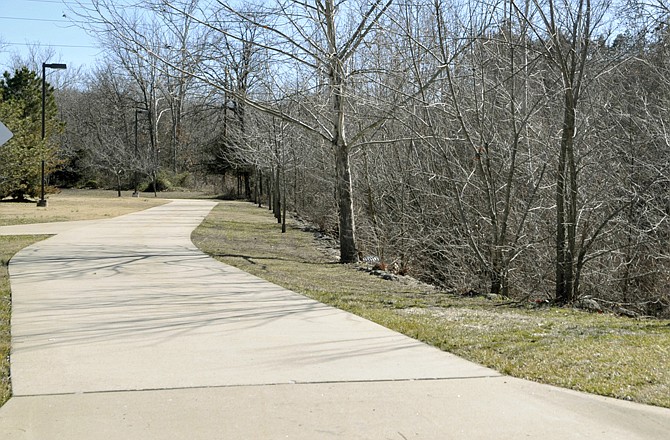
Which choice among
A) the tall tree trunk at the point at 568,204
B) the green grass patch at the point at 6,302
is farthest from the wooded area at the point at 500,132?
the green grass patch at the point at 6,302

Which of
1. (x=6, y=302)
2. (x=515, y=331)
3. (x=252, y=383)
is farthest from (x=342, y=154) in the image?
(x=252, y=383)

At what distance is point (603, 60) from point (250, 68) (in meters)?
9.09

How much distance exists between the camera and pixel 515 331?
27.9 feet

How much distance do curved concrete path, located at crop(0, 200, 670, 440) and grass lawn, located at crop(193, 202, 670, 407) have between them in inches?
13.1

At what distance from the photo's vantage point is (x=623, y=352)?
23.8 feet

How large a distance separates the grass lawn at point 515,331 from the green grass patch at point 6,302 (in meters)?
3.83

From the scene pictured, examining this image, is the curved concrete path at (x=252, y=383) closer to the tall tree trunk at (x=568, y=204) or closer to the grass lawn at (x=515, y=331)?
the grass lawn at (x=515, y=331)

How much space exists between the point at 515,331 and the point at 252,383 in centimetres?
370

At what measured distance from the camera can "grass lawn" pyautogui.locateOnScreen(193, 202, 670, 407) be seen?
6230mm

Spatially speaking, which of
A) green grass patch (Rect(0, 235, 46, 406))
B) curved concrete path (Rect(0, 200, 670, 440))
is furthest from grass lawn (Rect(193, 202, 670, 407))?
green grass patch (Rect(0, 235, 46, 406))

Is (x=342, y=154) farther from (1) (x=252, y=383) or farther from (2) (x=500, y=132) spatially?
(1) (x=252, y=383)

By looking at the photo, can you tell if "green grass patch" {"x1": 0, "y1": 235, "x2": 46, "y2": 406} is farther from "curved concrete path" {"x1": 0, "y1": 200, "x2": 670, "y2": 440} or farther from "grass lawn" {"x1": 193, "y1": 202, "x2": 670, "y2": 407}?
"grass lawn" {"x1": 193, "y1": 202, "x2": 670, "y2": 407}

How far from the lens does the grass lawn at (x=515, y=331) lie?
6.23 m

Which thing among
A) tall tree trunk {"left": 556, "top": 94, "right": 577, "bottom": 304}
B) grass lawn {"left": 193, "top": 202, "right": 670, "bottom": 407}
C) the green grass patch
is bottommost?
grass lawn {"left": 193, "top": 202, "right": 670, "bottom": 407}
